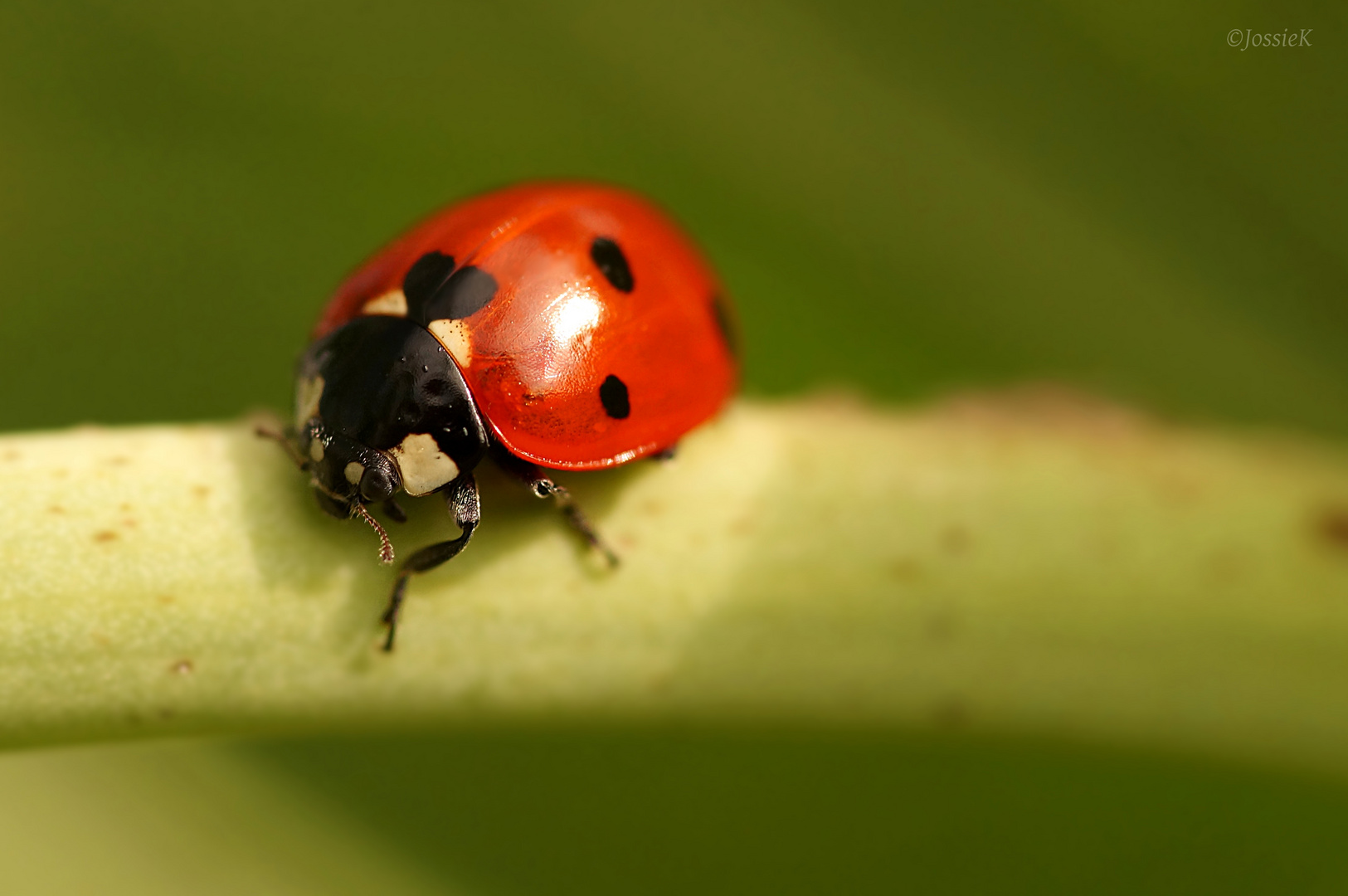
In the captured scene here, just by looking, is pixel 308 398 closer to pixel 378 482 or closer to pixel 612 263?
pixel 378 482

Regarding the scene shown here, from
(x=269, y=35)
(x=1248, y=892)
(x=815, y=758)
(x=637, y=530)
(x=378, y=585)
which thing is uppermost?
(x=269, y=35)

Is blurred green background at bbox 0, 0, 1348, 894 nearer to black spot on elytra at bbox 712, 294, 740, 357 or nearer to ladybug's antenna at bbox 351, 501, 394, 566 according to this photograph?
black spot on elytra at bbox 712, 294, 740, 357

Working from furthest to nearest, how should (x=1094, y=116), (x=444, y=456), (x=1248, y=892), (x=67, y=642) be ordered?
1. (x=1094, y=116)
2. (x=1248, y=892)
3. (x=444, y=456)
4. (x=67, y=642)

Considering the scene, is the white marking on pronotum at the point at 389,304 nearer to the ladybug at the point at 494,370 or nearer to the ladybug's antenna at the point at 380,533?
the ladybug at the point at 494,370

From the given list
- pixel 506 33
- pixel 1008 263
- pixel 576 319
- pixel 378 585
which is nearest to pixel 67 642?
pixel 378 585

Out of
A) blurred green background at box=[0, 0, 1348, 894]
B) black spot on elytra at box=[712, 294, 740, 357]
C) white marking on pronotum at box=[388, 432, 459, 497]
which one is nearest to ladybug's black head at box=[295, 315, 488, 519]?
white marking on pronotum at box=[388, 432, 459, 497]

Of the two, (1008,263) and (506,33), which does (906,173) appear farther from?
(506,33)
